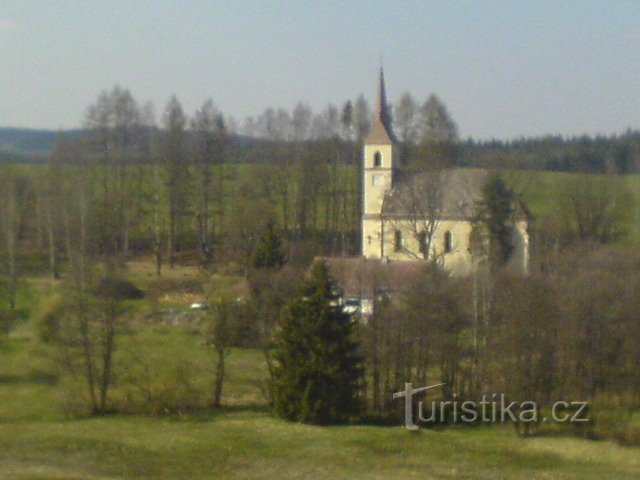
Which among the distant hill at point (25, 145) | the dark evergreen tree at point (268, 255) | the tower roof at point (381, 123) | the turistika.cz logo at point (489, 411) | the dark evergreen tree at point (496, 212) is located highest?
the tower roof at point (381, 123)

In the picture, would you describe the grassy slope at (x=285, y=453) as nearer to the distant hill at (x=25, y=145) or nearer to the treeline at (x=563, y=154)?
the distant hill at (x=25, y=145)

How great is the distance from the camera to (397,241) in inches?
1850

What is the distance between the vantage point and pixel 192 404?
23422mm

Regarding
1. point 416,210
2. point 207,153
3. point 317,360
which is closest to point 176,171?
point 207,153

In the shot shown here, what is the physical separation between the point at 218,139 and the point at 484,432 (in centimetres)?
3379

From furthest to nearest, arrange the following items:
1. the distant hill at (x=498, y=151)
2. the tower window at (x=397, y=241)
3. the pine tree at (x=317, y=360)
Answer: the tower window at (x=397, y=241), the distant hill at (x=498, y=151), the pine tree at (x=317, y=360)

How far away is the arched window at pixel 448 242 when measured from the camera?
46.5 m

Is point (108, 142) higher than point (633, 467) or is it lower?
higher

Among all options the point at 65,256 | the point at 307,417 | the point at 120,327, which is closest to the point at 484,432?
the point at 307,417

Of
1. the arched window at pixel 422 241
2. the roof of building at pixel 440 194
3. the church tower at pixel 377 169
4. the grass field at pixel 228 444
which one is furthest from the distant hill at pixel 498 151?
the grass field at pixel 228 444

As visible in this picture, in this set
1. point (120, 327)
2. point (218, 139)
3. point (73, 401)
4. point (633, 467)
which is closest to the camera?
point (633, 467)

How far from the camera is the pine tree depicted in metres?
22.0

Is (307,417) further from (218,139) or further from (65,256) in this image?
(218,139)

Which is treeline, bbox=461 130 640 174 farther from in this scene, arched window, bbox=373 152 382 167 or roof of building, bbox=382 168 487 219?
arched window, bbox=373 152 382 167
